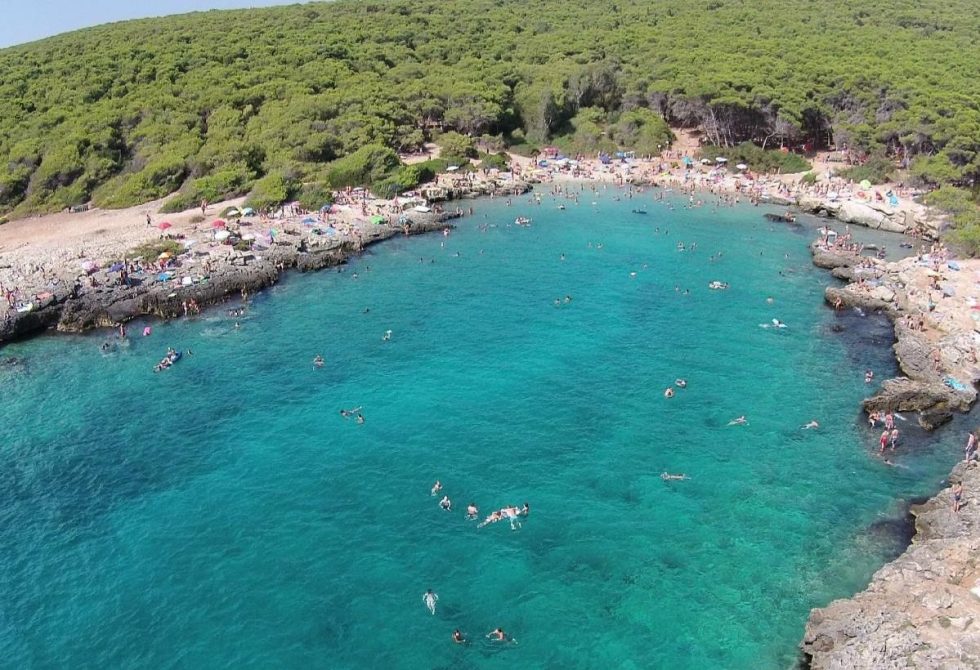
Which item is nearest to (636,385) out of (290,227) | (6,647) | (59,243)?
(6,647)

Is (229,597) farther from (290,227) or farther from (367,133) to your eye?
(367,133)

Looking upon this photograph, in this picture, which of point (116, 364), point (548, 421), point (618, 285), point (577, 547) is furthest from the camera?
point (618, 285)

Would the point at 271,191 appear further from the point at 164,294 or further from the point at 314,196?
the point at 164,294

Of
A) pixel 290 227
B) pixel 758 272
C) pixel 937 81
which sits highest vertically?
pixel 937 81

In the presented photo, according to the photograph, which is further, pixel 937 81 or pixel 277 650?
pixel 937 81

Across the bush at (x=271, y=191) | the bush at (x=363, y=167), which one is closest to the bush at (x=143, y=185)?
the bush at (x=271, y=191)

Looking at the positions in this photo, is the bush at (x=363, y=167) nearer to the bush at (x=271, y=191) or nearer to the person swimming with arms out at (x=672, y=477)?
the bush at (x=271, y=191)

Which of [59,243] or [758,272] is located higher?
[59,243]
